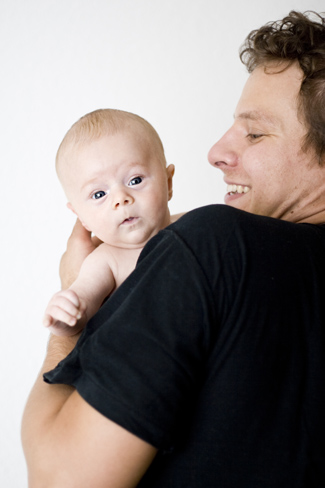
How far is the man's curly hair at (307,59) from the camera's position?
1.50 meters

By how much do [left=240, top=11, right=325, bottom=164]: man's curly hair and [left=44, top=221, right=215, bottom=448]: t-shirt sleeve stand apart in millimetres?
774

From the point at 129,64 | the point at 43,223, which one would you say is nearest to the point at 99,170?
the point at 43,223

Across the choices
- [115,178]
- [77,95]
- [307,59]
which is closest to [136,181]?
[115,178]

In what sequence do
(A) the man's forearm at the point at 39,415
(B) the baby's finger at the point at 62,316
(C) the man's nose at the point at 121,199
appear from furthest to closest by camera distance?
1. (C) the man's nose at the point at 121,199
2. (B) the baby's finger at the point at 62,316
3. (A) the man's forearm at the point at 39,415

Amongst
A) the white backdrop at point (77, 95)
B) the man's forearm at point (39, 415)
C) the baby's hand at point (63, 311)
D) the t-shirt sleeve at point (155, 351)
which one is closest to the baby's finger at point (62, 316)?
the baby's hand at point (63, 311)

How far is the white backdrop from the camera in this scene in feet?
10.7

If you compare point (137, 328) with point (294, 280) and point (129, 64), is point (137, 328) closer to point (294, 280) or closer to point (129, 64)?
point (294, 280)

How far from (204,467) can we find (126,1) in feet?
9.95

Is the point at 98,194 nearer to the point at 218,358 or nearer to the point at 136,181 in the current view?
the point at 136,181

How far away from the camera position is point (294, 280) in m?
0.99

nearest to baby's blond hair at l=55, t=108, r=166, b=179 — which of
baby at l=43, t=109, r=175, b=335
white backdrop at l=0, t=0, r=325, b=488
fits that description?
baby at l=43, t=109, r=175, b=335

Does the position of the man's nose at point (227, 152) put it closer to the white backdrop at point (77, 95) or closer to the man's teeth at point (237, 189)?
the man's teeth at point (237, 189)

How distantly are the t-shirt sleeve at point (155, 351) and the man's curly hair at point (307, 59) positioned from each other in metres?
0.77

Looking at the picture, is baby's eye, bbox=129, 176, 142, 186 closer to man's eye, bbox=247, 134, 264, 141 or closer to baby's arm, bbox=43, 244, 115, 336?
baby's arm, bbox=43, 244, 115, 336
